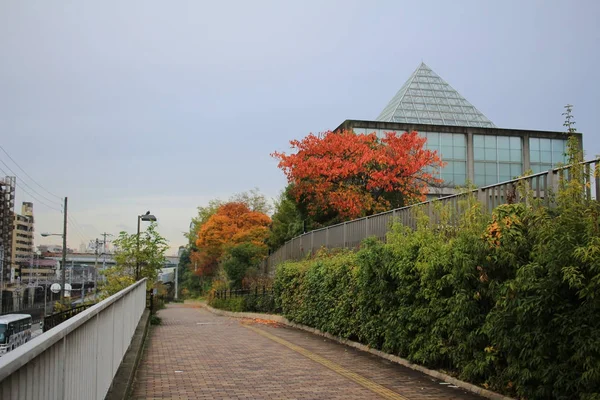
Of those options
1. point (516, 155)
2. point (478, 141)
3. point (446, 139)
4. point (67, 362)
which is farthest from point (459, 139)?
point (67, 362)

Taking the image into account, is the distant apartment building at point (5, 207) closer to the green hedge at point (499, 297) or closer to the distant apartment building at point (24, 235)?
the distant apartment building at point (24, 235)

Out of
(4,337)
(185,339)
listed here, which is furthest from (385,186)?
(4,337)

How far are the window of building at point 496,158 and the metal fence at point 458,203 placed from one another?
27569 millimetres

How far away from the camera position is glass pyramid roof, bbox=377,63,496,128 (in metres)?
49.2

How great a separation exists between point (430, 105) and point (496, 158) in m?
8.51

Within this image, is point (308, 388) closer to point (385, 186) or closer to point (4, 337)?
point (385, 186)

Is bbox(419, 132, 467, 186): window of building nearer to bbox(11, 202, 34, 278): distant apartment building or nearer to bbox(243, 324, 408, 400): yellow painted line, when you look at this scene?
bbox(243, 324, 408, 400): yellow painted line

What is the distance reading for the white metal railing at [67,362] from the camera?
8.66ft

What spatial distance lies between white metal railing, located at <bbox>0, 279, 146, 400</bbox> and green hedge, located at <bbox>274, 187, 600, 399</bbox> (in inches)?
170

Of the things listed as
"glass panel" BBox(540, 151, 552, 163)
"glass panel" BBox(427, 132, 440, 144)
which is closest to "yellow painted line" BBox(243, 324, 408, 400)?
"glass panel" BBox(427, 132, 440, 144)

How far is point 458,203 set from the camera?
9.94 m

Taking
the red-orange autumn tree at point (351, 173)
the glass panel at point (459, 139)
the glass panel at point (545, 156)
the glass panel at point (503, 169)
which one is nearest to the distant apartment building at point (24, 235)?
the glass panel at point (459, 139)

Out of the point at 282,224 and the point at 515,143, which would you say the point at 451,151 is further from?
the point at 282,224

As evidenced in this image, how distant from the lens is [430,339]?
9242 millimetres
